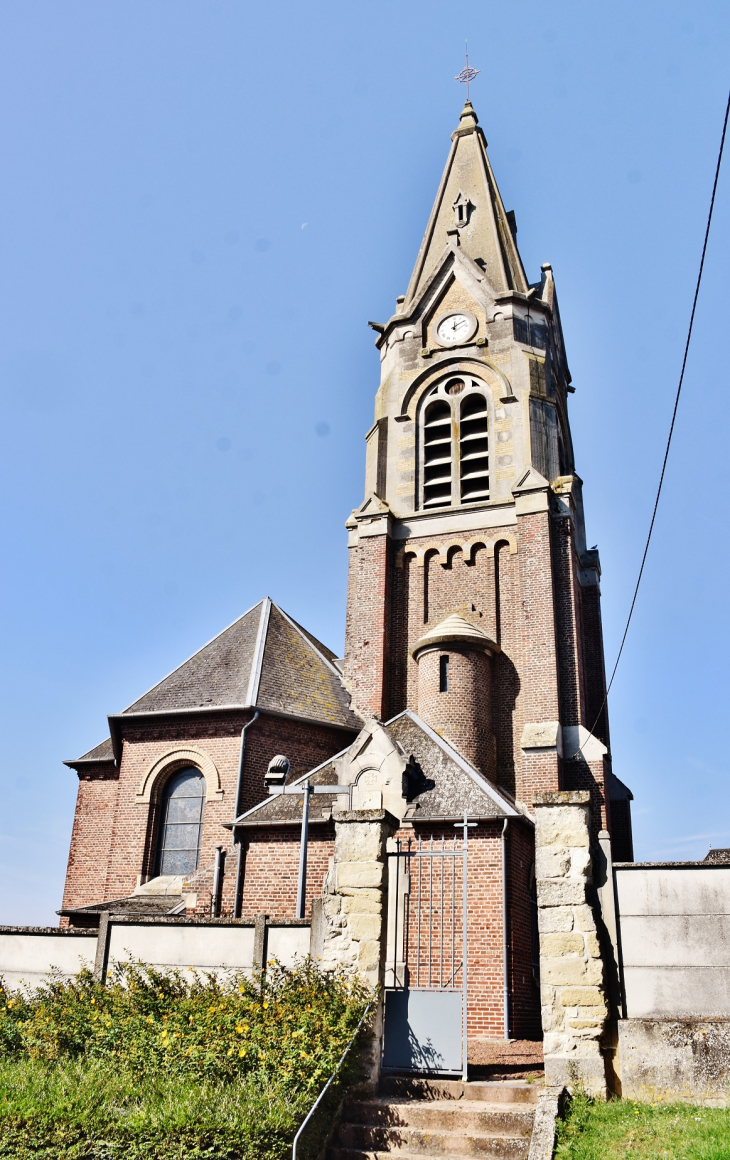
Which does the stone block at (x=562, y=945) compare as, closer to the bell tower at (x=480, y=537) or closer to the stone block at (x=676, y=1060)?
the stone block at (x=676, y=1060)

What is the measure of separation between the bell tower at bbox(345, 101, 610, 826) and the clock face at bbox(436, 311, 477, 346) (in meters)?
0.05

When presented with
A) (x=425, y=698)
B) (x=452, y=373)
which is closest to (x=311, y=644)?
(x=425, y=698)

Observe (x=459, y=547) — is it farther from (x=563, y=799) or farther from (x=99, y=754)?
(x=563, y=799)

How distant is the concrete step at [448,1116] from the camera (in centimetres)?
833

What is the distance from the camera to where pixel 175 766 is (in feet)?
69.5

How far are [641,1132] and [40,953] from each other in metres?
9.03

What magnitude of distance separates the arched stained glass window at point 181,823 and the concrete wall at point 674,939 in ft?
42.3

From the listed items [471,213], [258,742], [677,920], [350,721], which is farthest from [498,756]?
[471,213]

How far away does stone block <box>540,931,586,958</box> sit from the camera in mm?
8906

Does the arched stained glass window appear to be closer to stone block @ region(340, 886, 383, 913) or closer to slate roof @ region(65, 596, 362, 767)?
slate roof @ region(65, 596, 362, 767)

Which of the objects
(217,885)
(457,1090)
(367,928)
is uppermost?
(217,885)

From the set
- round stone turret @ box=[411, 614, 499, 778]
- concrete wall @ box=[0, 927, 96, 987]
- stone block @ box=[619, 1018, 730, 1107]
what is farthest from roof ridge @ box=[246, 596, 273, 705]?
stone block @ box=[619, 1018, 730, 1107]

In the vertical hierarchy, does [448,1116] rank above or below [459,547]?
below

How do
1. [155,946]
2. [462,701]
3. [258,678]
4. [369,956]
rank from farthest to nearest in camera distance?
1. [258,678]
2. [462,701]
3. [155,946]
4. [369,956]
